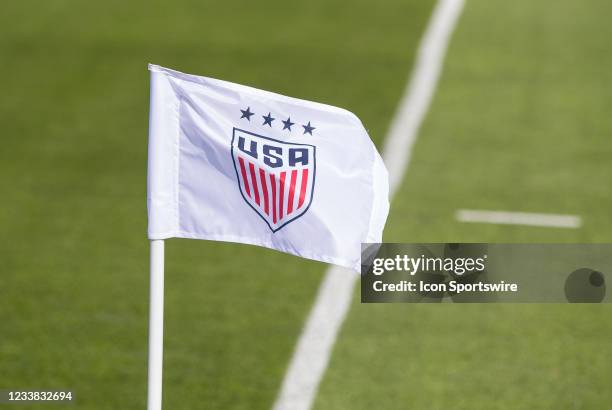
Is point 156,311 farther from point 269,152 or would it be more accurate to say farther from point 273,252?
point 273,252

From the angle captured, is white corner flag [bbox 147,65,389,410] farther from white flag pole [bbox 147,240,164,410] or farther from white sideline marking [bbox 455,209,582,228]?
white sideline marking [bbox 455,209,582,228]

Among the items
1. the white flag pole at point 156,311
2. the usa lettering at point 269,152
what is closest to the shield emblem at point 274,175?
the usa lettering at point 269,152

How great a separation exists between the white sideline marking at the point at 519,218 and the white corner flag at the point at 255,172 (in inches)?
163

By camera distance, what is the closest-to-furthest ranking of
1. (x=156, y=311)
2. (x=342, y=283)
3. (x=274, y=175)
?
(x=156, y=311)
(x=274, y=175)
(x=342, y=283)

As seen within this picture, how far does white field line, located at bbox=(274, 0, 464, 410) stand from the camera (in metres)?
7.60

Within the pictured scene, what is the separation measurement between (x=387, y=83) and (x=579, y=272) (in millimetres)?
4208

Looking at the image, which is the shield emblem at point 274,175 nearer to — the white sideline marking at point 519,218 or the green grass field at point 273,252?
the green grass field at point 273,252

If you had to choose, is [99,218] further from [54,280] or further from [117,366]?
[117,366]

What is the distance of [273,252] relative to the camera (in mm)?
9461

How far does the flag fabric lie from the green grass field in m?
1.95

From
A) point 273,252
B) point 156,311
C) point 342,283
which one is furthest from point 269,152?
point 273,252

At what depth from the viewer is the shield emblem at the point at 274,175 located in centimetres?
577

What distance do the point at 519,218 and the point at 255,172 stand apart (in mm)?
4668

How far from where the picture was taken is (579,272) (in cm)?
914
